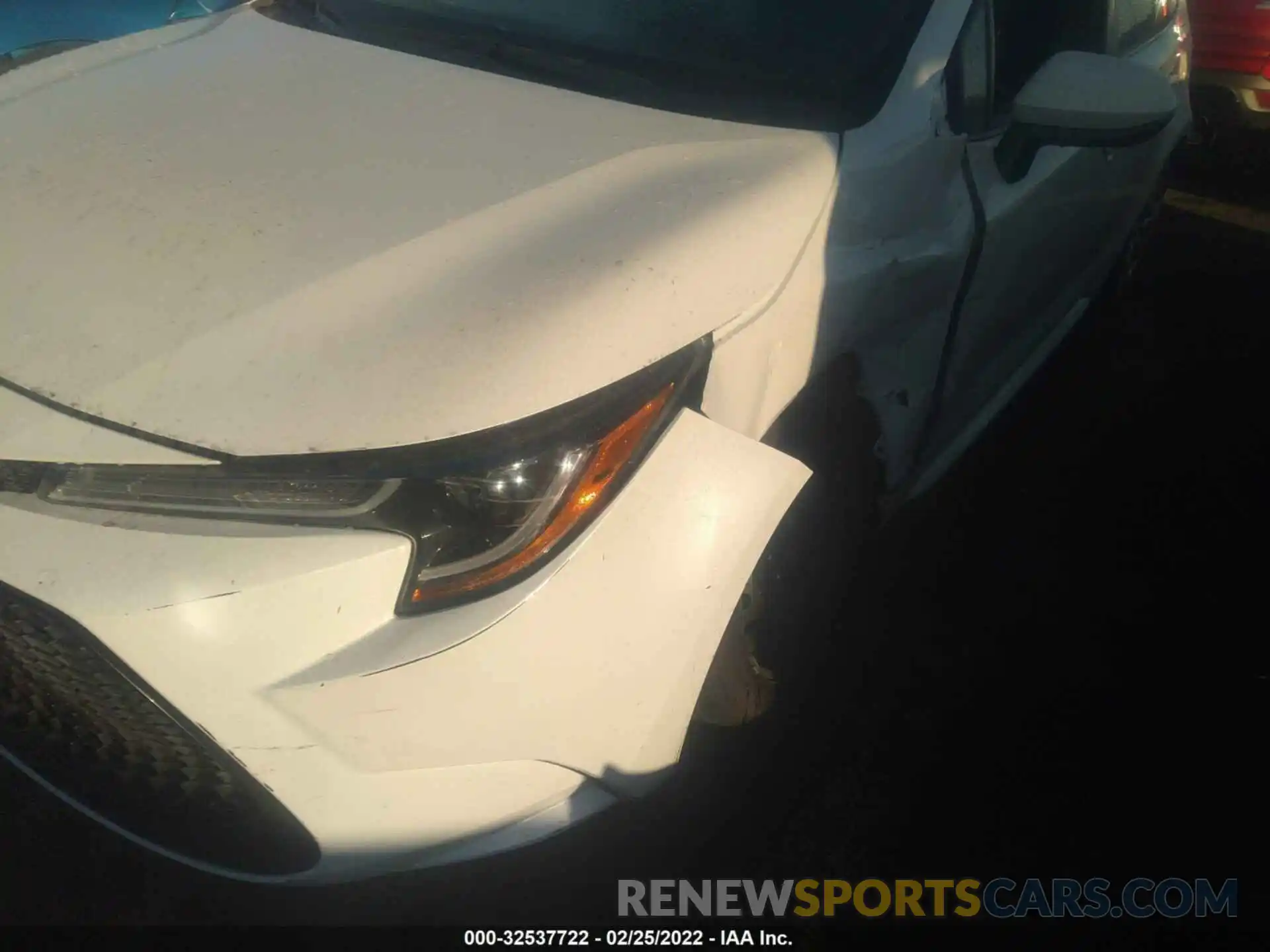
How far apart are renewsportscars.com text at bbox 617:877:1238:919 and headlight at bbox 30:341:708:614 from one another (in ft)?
2.82

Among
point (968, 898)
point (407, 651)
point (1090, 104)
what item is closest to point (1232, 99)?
point (1090, 104)

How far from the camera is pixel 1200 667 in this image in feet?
8.17

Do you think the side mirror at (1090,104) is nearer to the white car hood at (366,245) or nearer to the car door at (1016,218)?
the car door at (1016,218)

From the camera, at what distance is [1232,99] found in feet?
17.1

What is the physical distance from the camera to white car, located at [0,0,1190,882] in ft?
4.24

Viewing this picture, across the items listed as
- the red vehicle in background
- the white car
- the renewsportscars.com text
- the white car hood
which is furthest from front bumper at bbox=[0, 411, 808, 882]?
the red vehicle in background

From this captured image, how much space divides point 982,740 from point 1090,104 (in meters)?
1.29

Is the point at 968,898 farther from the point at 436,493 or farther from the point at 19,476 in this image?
the point at 19,476

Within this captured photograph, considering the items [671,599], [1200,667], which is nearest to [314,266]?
[671,599]

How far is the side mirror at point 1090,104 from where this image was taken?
80.1 inches

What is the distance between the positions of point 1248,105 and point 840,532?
4.43 metres

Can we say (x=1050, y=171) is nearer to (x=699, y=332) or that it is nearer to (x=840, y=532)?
(x=840, y=532)

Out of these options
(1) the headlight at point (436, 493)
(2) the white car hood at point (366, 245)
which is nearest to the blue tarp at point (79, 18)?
(2) the white car hood at point (366, 245)

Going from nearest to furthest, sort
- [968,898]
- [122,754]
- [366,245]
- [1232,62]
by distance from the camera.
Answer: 1. [122,754]
2. [366,245]
3. [968,898]
4. [1232,62]
